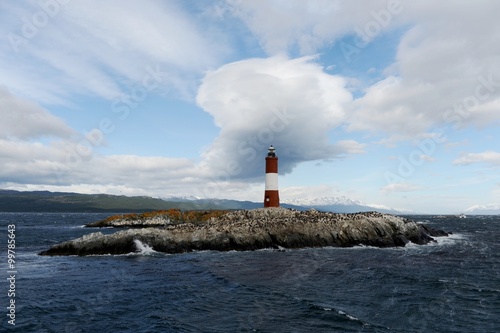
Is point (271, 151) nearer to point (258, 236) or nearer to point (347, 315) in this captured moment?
point (258, 236)

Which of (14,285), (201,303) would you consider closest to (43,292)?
(14,285)

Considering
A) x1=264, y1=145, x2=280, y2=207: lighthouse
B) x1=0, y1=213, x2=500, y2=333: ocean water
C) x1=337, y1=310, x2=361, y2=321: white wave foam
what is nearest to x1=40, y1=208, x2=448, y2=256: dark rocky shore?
x1=0, y1=213, x2=500, y2=333: ocean water

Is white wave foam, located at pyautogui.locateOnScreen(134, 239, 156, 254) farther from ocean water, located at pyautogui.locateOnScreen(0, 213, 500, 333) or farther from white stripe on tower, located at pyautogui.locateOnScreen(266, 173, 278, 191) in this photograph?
white stripe on tower, located at pyautogui.locateOnScreen(266, 173, 278, 191)

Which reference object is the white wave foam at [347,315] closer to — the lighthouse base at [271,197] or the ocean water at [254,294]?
the ocean water at [254,294]

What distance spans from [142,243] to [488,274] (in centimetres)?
3441

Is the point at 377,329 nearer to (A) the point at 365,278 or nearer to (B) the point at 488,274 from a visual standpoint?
(A) the point at 365,278

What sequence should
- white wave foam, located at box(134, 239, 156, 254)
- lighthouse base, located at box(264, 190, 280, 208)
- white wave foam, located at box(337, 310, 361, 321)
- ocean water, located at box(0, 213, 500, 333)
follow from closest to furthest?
ocean water, located at box(0, 213, 500, 333) → white wave foam, located at box(337, 310, 361, 321) → white wave foam, located at box(134, 239, 156, 254) → lighthouse base, located at box(264, 190, 280, 208)

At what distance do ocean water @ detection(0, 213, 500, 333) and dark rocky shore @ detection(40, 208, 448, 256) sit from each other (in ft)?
10.9

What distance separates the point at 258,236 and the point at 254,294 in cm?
2180

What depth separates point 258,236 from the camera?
4506 cm

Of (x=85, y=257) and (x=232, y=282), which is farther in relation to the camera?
(x=85, y=257)

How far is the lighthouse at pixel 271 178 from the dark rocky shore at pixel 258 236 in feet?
14.3

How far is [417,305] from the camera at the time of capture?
21.2m

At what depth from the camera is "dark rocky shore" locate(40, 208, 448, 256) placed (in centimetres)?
4197
